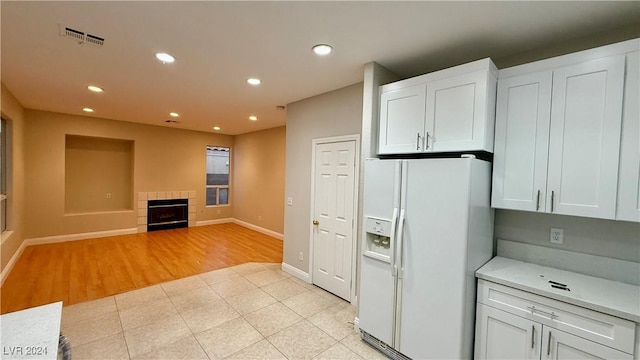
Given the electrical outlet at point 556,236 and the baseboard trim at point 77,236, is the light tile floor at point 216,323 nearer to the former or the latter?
the electrical outlet at point 556,236

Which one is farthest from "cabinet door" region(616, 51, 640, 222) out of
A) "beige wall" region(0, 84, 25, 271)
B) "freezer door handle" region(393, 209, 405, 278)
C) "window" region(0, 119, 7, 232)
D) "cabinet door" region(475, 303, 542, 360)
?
"window" region(0, 119, 7, 232)

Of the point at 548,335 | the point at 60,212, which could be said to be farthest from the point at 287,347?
the point at 60,212

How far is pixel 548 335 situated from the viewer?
167cm

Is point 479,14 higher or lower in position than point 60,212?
higher

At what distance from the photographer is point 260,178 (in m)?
6.88

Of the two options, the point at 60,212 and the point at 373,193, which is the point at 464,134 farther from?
the point at 60,212

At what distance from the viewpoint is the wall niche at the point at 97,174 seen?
19.6ft

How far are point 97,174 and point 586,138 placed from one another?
8400 millimetres

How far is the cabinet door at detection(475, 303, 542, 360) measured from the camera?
1.72 m

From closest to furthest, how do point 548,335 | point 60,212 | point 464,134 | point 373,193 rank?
point 548,335 < point 464,134 < point 373,193 < point 60,212

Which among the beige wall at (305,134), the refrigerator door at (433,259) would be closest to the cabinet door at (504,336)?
the refrigerator door at (433,259)

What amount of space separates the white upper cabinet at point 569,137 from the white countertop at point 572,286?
48 centimetres

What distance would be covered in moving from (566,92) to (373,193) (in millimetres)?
1497

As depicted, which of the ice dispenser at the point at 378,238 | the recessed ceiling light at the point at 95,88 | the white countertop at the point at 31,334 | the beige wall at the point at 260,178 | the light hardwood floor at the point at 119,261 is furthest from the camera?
the beige wall at the point at 260,178
